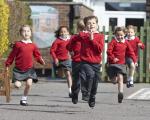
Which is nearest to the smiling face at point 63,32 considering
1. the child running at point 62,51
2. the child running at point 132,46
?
the child running at point 62,51

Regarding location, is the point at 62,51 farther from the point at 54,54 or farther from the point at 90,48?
the point at 90,48

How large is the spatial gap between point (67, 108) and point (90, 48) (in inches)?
52.5

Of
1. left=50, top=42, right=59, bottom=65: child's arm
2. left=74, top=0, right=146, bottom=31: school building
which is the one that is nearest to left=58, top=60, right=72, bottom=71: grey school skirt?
left=50, top=42, right=59, bottom=65: child's arm

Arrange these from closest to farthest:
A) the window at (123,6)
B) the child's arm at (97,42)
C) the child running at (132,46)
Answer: the child's arm at (97,42)
the child running at (132,46)
the window at (123,6)

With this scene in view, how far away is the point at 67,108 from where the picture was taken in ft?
40.8

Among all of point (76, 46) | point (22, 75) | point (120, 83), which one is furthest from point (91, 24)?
point (120, 83)

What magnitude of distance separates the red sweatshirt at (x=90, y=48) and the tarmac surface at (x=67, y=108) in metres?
0.93

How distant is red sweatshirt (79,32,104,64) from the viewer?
1169 centimetres

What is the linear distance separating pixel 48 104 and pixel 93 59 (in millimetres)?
1826

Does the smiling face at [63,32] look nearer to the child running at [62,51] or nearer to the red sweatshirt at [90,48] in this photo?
the child running at [62,51]

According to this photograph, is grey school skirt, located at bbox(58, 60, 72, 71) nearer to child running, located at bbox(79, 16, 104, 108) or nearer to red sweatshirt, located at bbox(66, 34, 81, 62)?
red sweatshirt, located at bbox(66, 34, 81, 62)

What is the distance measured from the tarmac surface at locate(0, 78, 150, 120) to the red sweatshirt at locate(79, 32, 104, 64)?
933 mm

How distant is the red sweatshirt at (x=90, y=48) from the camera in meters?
11.7

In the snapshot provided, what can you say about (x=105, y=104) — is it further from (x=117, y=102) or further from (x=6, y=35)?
(x=6, y=35)
